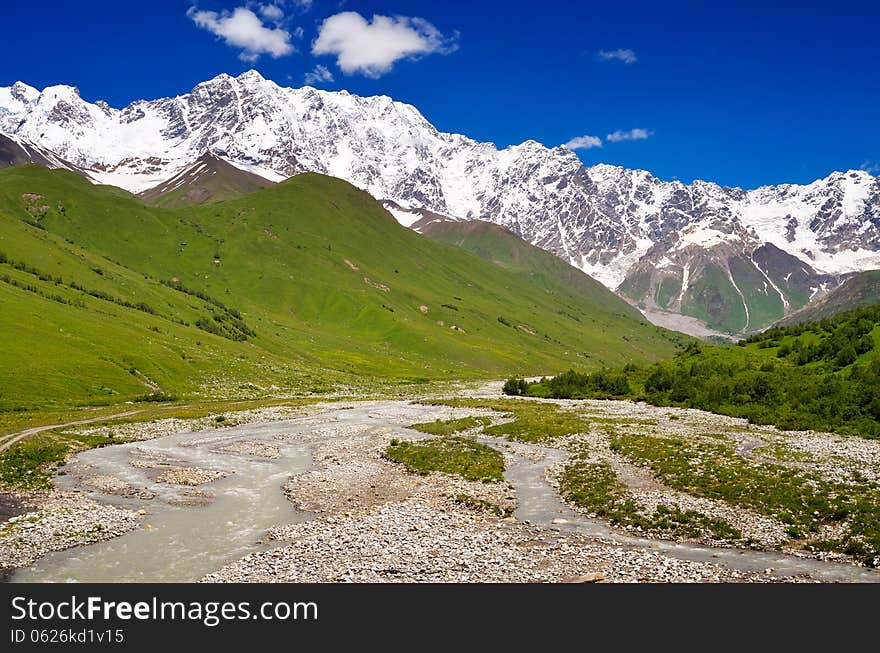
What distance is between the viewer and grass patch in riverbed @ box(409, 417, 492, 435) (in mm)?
80625

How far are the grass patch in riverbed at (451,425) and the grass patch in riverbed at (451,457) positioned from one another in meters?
7.57

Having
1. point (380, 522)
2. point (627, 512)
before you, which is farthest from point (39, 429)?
point (627, 512)

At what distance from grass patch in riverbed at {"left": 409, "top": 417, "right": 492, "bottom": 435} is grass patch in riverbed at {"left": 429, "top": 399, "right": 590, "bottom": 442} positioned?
3.36 m

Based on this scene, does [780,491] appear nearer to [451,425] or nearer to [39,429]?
[451,425]

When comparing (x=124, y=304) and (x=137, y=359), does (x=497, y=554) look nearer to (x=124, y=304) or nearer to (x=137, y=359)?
(x=137, y=359)

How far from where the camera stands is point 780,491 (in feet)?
140

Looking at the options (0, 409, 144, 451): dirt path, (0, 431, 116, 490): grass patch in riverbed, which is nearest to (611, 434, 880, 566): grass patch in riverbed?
(0, 431, 116, 490): grass patch in riverbed

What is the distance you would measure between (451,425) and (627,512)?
4744 centimetres

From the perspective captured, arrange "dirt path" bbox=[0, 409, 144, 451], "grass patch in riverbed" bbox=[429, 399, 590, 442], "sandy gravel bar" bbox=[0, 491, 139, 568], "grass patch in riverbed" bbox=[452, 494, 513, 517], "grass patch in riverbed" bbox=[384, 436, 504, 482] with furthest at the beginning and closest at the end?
"grass patch in riverbed" bbox=[429, 399, 590, 442] < "dirt path" bbox=[0, 409, 144, 451] < "grass patch in riverbed" bbox=[384, 436, 504, 482] < "grass patch in riverbed" bbox=[452, 494, 513, 517] < "sandy gravel bar" bbox=[0, 491, 139, 568]

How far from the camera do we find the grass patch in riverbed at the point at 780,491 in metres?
33.9

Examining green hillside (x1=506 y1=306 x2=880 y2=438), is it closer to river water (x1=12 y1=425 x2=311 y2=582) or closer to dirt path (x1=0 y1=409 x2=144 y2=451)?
river water (x1=12 y1=425 x2=311 y2=582)
